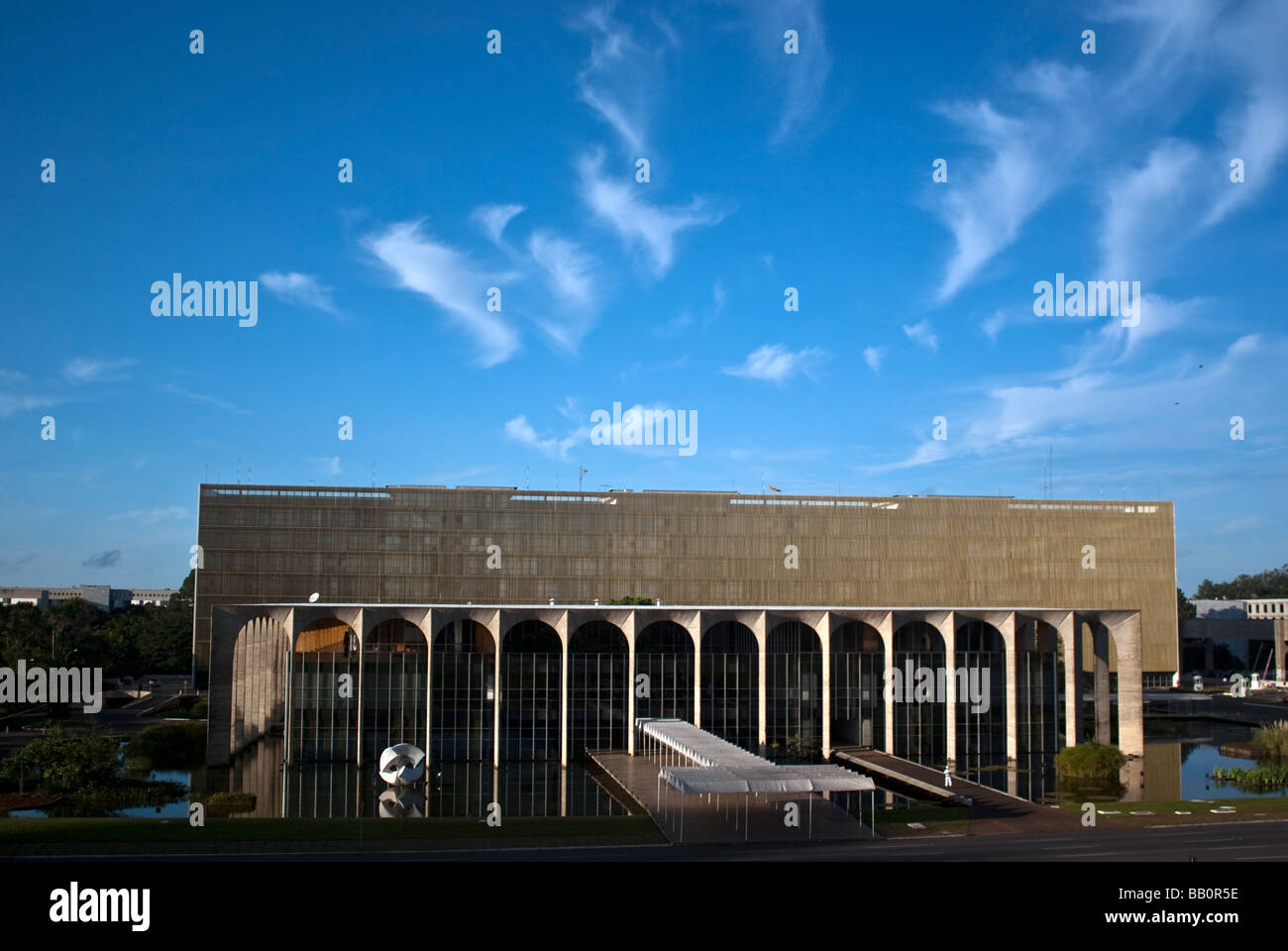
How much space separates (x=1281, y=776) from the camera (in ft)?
184

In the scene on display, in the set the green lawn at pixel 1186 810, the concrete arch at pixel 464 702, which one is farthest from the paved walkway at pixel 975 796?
the concrete arch at pixel 464 702

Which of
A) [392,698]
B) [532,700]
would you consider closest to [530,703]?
[532,700]

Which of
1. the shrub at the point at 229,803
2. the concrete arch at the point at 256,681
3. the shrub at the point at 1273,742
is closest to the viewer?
the shrub at the point at 229,803

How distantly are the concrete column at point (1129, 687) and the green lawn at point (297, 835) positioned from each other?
3951 centimetres

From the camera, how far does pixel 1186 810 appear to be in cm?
4638

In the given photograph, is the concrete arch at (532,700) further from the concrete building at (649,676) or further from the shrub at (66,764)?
the shrub at (66,764)

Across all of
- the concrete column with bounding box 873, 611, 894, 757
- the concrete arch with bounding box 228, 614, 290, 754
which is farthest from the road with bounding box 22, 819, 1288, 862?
the concrete arch with bounding box 228, 614, 290, 754

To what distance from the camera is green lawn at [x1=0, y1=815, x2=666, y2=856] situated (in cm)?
3619

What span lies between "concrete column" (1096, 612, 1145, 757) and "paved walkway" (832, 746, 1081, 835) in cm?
1495

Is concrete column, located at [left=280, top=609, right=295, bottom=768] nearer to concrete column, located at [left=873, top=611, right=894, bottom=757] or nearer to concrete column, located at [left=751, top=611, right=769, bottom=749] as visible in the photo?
concrete column, located at [left=751, top=611, right=769, bottom=749]

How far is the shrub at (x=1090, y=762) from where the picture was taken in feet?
192

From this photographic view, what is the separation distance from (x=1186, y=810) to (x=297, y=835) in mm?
36819
